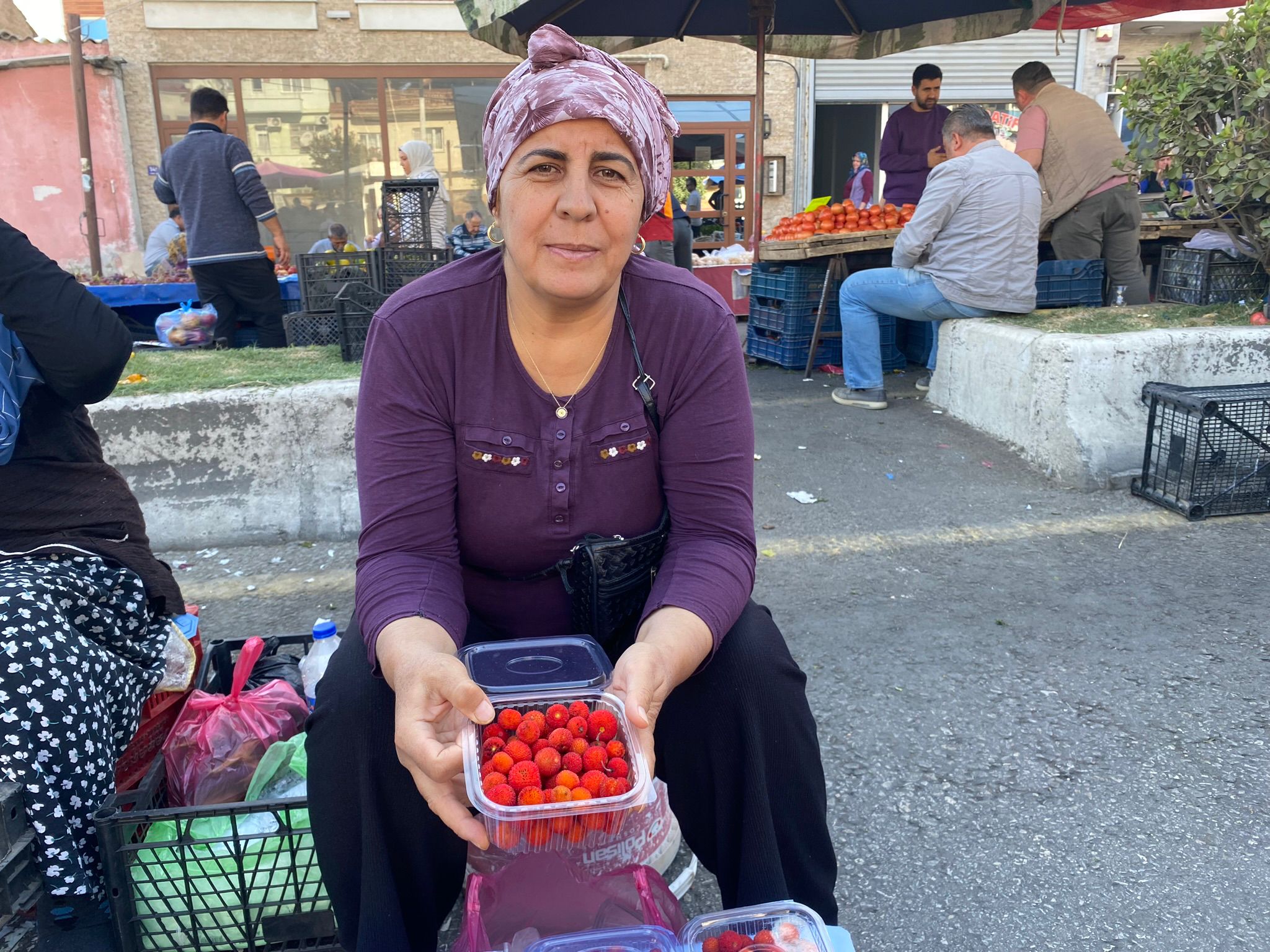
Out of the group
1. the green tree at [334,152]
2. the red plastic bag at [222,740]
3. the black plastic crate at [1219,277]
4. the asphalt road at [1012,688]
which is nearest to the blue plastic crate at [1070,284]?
the black plastic crate at [1219,277]

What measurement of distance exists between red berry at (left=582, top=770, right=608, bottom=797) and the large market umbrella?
16.7 ft

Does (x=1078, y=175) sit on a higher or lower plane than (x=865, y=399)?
higher

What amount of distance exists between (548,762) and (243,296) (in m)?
6.08

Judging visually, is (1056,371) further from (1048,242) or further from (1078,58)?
(1078,58)

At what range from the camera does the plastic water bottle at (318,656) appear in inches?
92.9

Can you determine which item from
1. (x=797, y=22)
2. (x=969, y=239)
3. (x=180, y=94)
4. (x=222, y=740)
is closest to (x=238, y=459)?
(x=222, y=740)

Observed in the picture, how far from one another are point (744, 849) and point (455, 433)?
2.98 feet

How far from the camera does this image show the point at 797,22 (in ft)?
22.6

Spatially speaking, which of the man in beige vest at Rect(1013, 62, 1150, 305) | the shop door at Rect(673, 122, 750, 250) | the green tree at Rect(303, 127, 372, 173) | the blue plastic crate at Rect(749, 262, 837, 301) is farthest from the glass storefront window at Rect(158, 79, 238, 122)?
the man in beige vest at Rect(1013, 62, 1150, 305)

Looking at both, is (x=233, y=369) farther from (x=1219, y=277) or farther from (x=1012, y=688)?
(x=1219, y=277)

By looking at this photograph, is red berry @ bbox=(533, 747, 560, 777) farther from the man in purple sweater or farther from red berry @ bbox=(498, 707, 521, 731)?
the man in purple sweater

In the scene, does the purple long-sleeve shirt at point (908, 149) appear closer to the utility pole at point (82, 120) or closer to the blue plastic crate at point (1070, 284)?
the blue plastic crate at point (1070, 284)

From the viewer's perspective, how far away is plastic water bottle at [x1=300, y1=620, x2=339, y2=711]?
7.74 feet

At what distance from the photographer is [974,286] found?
5.36 metres
